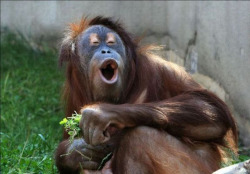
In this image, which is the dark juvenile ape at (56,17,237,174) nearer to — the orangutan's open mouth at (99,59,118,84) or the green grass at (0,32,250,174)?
the orangutan's open mouth at (99,59,118,84)

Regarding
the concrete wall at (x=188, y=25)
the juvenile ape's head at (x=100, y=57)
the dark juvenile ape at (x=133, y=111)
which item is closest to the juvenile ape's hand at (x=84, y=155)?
the dark juvenile ape at (x=133, y=111)

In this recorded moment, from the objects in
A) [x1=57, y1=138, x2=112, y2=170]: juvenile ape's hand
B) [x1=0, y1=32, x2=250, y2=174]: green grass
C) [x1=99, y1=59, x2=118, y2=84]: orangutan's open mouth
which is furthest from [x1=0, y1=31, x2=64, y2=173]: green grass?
[x1=99, y1=59, x2=118, y2=84]: orangutan's open mouth

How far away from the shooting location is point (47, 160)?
4.81 m

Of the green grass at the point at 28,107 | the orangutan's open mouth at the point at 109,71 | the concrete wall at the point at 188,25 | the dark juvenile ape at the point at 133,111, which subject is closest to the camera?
the dark juvenile ape at the point at 133,111

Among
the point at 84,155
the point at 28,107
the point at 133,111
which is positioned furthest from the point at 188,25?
the point at 133,111

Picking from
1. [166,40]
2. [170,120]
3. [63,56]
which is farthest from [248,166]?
[166,40]

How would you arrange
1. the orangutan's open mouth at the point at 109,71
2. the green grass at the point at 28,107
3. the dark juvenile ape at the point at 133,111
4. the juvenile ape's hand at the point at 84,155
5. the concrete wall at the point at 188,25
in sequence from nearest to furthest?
1. the dark juvenile ape at the point at 133,111
2. the juvenile ape's hand at the point at 84,155
3. the orangutan's open mouth at the point at 109,71
4. the green grass at the point at 28,107
5. the concrete wall at the point at 188,25

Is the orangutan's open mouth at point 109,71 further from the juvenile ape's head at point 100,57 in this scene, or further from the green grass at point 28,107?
the green grass at point 28,107

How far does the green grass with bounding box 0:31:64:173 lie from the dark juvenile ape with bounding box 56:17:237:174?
55cm

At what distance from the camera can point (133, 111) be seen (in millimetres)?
3824

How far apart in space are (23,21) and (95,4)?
834mm

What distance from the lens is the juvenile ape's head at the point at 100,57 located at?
169 inches

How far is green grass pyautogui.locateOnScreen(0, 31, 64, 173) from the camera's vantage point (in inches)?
191

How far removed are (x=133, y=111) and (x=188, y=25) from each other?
2753 mm
